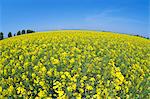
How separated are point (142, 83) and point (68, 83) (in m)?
1.89

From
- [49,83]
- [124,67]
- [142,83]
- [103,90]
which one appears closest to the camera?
[103,90]

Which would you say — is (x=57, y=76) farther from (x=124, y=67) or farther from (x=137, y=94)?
(x=124, y=67)

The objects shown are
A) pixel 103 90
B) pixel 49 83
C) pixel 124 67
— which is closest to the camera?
pixel 103 90

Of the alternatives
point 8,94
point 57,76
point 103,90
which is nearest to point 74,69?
point 57,76

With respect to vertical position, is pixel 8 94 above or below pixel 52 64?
below

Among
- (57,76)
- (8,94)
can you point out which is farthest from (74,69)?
(8,94)

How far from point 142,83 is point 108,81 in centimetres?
119

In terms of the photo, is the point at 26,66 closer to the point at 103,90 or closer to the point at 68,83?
the point at 68,83

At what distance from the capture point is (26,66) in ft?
23.7

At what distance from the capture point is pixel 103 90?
5.91 meters

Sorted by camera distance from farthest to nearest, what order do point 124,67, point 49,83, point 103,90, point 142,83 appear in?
point 124,67 < point 142,83 < point 49,83 < point 103,90

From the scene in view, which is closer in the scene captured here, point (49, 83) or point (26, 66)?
point (49, 83)

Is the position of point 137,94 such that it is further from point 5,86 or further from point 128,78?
point 5,86

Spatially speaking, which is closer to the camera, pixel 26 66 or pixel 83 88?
pixel 83 88
